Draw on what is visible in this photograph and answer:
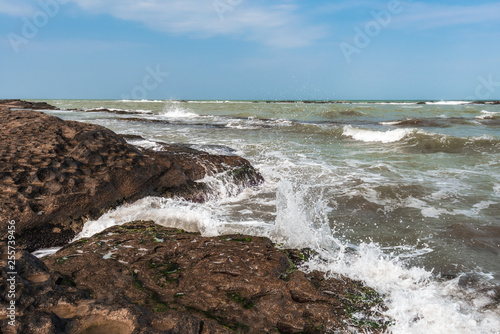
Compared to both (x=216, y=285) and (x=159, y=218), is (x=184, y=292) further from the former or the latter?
(x=159, y=218)

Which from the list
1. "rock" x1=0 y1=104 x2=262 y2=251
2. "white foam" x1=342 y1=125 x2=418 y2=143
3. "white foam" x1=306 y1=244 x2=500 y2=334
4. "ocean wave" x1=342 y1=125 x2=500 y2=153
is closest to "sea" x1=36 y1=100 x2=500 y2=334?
"white foam" x1=306 y1=244 x2=500 y2=334

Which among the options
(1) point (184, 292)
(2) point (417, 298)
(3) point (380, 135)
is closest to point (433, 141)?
(3) point (380, 135)

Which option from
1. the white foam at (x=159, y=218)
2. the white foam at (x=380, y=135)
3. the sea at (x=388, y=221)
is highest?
the white foam at (x=380, y=135)

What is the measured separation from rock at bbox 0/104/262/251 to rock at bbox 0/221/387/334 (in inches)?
34.2

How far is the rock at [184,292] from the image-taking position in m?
1.85

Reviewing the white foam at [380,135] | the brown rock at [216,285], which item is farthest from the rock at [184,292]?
the white foam at [380,135]

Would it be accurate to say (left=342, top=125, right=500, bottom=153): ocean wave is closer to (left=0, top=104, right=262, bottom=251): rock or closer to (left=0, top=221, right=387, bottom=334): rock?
(left=0, top=104, right=262, bottom=251): rock

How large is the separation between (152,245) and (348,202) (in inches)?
138

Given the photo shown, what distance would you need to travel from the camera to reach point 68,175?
13.4 ft

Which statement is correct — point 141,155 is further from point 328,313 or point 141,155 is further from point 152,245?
point 328,313

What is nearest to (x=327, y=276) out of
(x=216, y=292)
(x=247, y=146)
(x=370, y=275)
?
(x=370, y=275)

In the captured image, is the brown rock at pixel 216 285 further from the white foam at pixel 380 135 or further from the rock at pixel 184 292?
the white foam at pixel 380 135

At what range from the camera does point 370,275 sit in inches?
111

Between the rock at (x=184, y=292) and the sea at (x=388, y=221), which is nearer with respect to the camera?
the rock at (x=184, y=292)
